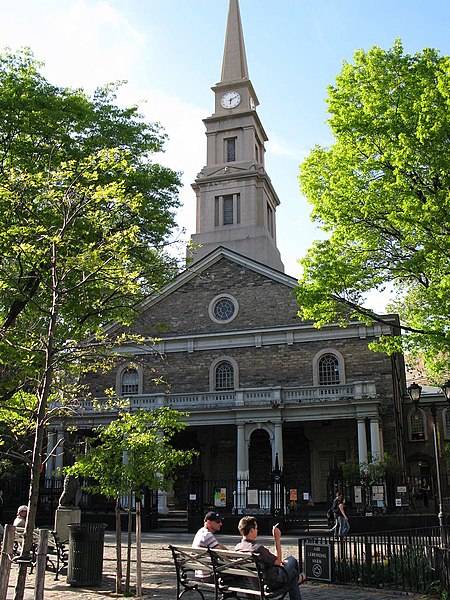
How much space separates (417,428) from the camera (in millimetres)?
39344

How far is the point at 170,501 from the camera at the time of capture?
31938mm

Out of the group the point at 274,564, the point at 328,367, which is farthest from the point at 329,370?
the point at 274,564

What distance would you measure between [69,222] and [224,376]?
23004 mm

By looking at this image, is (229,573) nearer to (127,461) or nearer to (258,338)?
(127,461)

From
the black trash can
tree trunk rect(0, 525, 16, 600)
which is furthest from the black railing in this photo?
tree trunk rect(0, 525, 16, 600)

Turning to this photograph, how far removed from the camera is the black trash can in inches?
440

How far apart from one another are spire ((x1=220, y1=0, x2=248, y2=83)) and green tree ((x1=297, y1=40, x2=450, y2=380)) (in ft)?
112

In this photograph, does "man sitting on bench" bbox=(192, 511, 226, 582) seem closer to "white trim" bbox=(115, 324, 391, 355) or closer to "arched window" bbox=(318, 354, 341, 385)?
"white trim" bbox=(115, 324, 391, 355)

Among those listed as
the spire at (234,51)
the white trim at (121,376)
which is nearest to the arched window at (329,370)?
the white trim at (121,376)

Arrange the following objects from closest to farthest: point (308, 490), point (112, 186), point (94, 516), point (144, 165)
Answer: point (112, 186) < point (144, 165) < point (94, 516) < point (308, 490)

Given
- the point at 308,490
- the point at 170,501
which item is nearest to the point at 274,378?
the point at 308,490

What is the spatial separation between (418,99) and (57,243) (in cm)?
1103

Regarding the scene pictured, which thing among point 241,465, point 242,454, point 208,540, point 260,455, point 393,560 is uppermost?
point 260,455

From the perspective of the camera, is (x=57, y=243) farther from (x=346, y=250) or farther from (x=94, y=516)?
(x=94, y=516)
